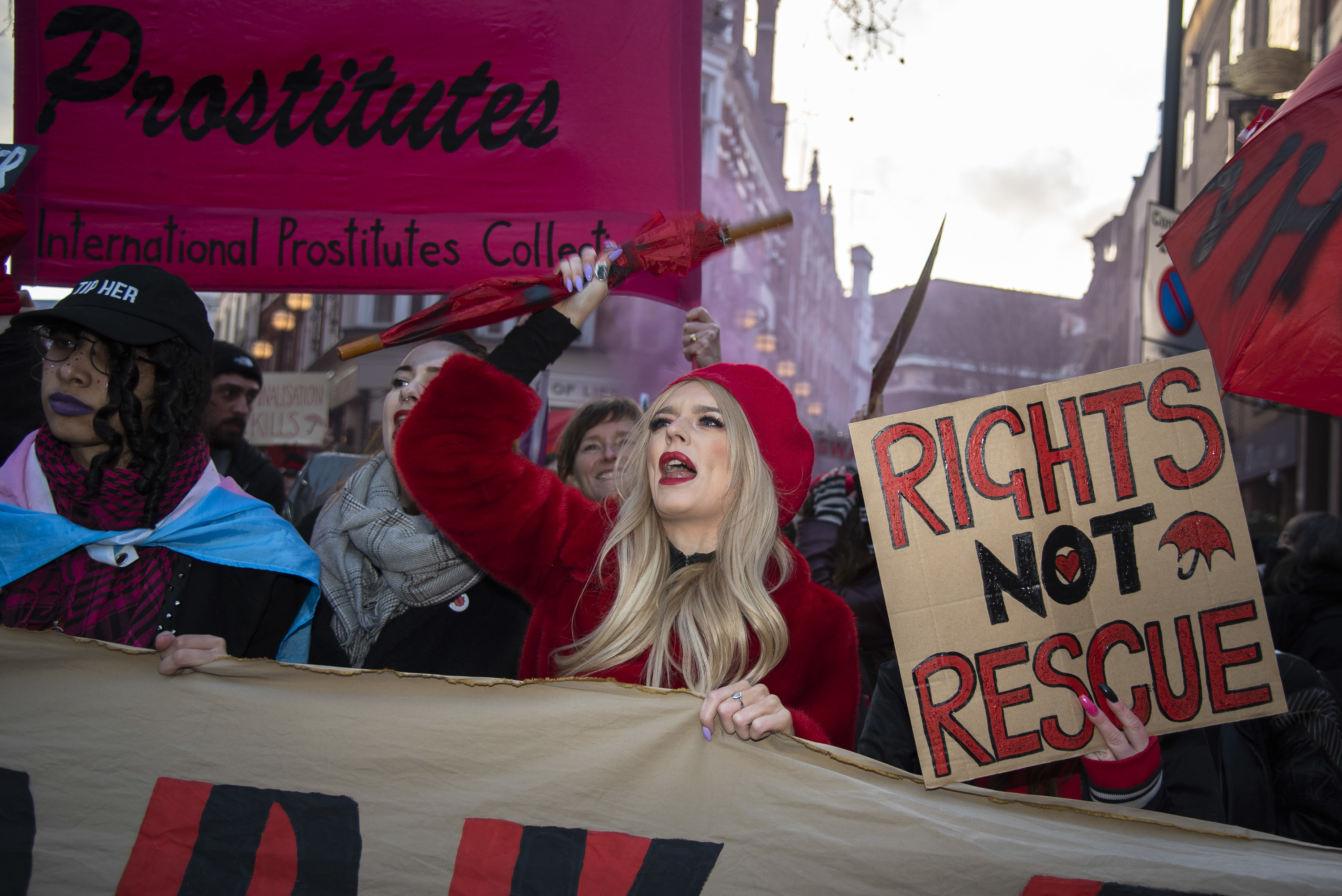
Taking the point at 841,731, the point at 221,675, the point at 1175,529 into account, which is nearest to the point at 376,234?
the point at 221,675

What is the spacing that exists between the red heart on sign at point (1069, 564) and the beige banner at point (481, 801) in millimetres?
399

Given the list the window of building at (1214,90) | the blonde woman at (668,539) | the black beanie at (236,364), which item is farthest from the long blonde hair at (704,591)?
the window of building at (1214,90)

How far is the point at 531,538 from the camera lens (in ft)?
7.36

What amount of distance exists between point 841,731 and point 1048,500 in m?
0.66

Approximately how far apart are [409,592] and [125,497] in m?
0.67

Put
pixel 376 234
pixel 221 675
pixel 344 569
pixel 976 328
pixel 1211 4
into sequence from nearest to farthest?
pixel 221 675 < pixel 344 569 < pixel 376 234 < pixel 1211 4 < pixel 976 328

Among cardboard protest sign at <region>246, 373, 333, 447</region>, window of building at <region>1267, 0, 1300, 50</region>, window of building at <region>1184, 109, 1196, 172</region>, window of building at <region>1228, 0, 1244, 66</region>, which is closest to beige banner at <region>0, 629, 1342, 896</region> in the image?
cardboard protest sign at <region>246, 373, 333, 447</region>

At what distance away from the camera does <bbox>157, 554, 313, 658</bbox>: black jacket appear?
210 cm

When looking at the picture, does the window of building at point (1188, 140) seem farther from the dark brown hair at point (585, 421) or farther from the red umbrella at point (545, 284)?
the red umbrella at point (545, 284)

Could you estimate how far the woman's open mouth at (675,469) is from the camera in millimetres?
2215

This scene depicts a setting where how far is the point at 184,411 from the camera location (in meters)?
2.17

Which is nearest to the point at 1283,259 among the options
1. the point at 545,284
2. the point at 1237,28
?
the point at 545,284

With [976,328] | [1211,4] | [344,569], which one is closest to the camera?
[344,569]

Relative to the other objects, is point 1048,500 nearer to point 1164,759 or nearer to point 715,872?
point 1164,759
